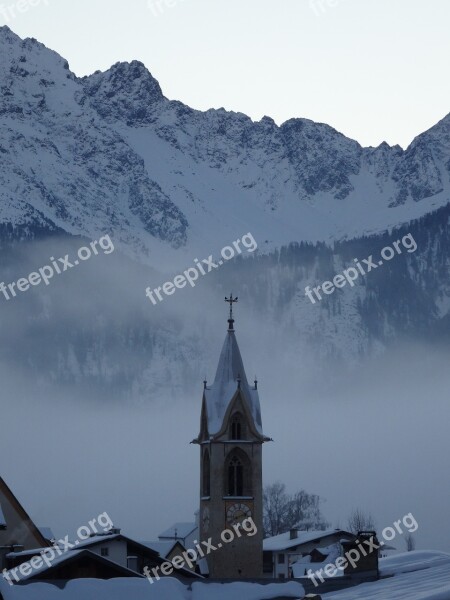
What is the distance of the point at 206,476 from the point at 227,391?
6.38 m

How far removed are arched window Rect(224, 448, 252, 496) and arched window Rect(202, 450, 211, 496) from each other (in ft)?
4.40

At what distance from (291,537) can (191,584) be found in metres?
103

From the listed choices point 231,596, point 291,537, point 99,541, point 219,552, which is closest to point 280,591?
point 231,596

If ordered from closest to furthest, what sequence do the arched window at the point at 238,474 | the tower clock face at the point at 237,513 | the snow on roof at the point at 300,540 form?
the tower clock face at the point at 237,513 < the arched window at the point at 238,474 < the snow on roof at the point at 300,540

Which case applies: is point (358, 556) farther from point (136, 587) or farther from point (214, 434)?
point (214, 434)

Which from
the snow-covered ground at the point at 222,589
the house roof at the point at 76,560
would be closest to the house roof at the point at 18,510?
the house roof at the point at 76,560

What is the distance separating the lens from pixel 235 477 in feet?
351

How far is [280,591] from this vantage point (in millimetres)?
47250

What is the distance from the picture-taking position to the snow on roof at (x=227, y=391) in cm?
10731

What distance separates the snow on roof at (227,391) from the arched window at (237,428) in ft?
2.89

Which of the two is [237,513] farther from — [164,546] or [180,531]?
[180,531]

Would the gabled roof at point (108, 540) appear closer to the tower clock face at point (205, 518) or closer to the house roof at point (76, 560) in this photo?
the house roof at point (76, 560)

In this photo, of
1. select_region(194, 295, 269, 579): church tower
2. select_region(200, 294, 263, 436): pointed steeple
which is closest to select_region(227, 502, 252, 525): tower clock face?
select_region(194, 295, 269, 579): church tower

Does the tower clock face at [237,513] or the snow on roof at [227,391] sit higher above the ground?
the snow on roof at [227,391]
